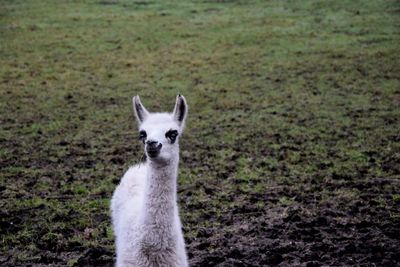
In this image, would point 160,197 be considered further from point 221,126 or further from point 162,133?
point 221,126

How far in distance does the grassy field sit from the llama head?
2.03 metres

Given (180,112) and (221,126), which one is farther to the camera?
(221,126)

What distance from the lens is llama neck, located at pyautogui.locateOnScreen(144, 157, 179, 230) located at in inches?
209

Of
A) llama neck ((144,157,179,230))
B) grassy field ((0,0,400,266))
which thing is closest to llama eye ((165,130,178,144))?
llama neck ((144,157,179,230))

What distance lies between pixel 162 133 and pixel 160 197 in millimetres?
571

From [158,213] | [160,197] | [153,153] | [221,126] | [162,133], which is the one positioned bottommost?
[221,126]

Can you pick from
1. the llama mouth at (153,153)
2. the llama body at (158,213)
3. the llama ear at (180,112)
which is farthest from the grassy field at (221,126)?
the llama mouth at (153,153)

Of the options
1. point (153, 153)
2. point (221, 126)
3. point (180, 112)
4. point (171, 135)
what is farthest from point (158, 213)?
point (221, 126)

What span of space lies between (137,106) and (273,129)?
307 inches

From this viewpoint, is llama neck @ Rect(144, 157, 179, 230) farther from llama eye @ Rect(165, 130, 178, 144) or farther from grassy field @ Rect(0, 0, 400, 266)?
grassy field @ Rect(0, 0, 400, 266)

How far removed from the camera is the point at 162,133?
5.25m

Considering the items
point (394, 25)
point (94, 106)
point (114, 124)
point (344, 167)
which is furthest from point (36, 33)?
point (344, 167)

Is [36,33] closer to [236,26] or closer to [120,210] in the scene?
[236,26]

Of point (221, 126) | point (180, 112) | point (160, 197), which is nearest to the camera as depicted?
Answer: point (160, 197)
